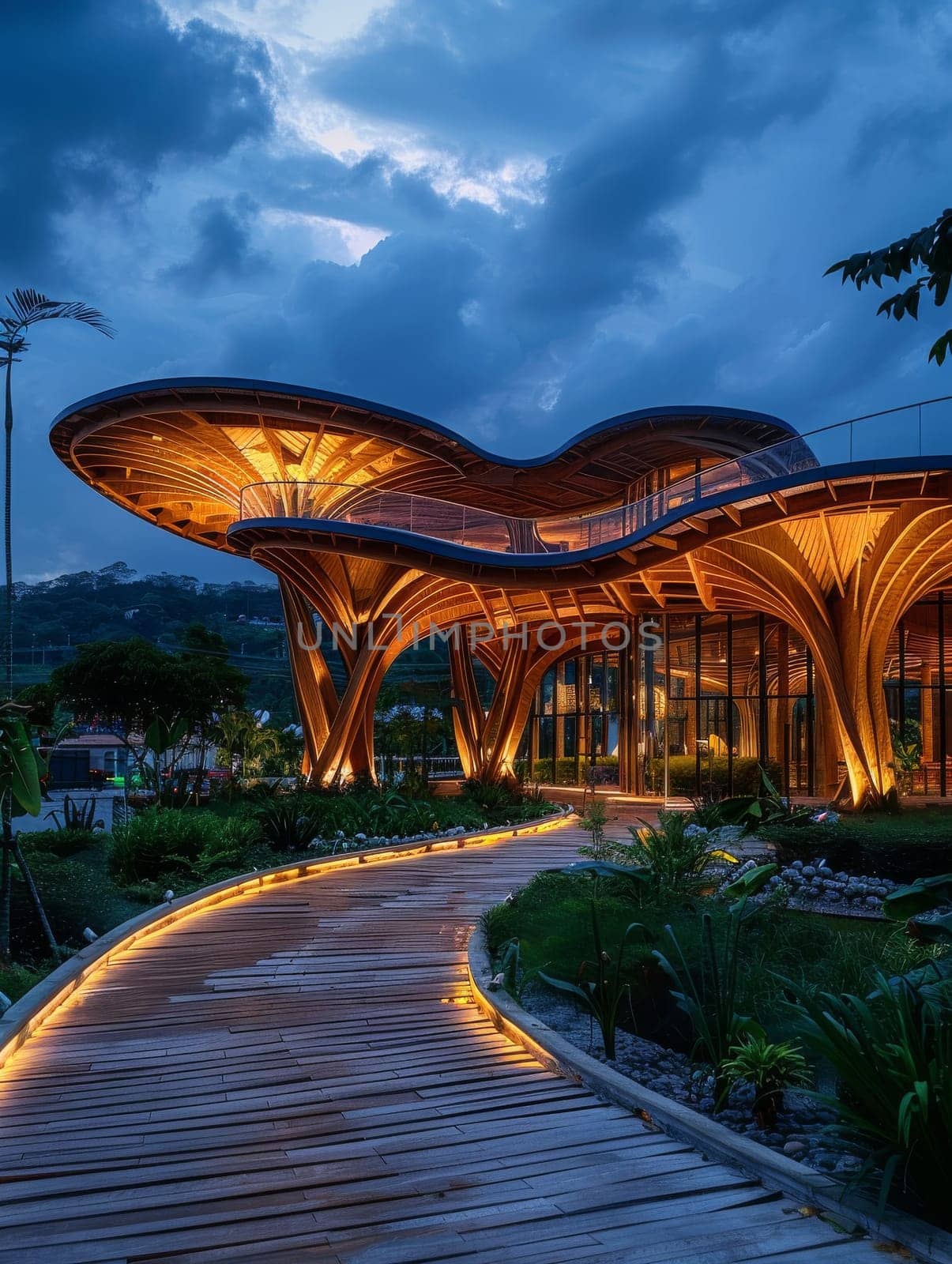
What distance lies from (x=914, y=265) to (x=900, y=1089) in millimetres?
3225

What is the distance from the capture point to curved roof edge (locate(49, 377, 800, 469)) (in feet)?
74.4

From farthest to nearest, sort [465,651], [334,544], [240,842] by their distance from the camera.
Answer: [465,651]
[334,544]
[240,842]

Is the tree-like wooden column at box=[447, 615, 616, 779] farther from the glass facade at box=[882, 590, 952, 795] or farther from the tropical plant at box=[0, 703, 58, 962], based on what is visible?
the tropical plant at box=[0, 703, 58, 962]

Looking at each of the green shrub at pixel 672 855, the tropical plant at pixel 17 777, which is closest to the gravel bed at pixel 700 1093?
the green shrub at pixel 672 855

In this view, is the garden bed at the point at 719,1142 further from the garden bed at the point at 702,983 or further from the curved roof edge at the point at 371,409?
the curved roof edge at the point at 371,409

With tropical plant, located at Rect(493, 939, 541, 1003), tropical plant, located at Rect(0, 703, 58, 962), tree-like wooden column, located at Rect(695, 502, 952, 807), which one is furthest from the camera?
tree-like wooden column, located at Rect(695, 502, 952, 807)

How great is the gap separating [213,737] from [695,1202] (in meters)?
28.0

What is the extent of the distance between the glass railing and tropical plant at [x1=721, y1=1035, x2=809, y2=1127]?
11.9 meters

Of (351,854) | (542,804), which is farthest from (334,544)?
(351,854)

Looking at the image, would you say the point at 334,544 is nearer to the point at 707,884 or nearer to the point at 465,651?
the point at 465,651

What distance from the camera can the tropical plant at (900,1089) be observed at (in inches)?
144

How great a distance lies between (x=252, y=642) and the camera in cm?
9569

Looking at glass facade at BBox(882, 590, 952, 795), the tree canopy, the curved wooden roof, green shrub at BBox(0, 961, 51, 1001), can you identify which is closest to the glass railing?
the curved wooden roof

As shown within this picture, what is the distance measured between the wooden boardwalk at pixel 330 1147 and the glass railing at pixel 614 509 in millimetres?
11391
